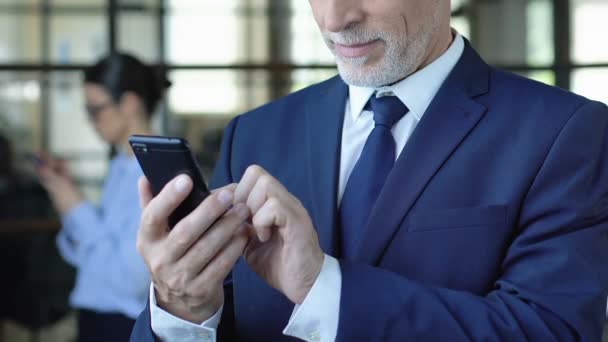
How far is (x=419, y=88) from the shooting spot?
5.58 ft

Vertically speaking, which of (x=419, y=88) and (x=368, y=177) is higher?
(x=419, y=88)

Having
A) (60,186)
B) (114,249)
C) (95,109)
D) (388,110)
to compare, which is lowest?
(114,249)

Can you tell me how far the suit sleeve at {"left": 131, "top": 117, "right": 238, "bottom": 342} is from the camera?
1562 mm

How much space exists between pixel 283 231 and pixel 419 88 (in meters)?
0.44

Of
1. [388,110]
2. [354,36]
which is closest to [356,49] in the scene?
[354,36]

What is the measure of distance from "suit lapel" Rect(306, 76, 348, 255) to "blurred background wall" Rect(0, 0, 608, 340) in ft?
11.0

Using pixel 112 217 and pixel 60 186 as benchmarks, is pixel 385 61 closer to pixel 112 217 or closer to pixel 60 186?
pixel 112 217

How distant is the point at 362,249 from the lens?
1.59m

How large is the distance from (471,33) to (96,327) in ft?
8.79

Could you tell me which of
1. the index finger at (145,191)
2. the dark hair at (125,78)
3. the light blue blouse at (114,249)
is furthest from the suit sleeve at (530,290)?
the dark hair at (125,78)

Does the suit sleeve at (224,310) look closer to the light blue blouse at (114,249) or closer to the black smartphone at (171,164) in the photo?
the black smartphone at (171,164)

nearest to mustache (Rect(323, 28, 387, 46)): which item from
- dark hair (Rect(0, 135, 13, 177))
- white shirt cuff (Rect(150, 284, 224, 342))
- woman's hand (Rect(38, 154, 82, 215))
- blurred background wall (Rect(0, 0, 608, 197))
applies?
white shirt cuff (Rect(150, 284, 224, 342))

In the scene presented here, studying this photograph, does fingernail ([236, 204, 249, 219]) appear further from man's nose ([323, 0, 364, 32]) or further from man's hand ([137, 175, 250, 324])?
man's nose ([323, 0, 364, 32])

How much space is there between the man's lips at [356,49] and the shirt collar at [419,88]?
10cm
